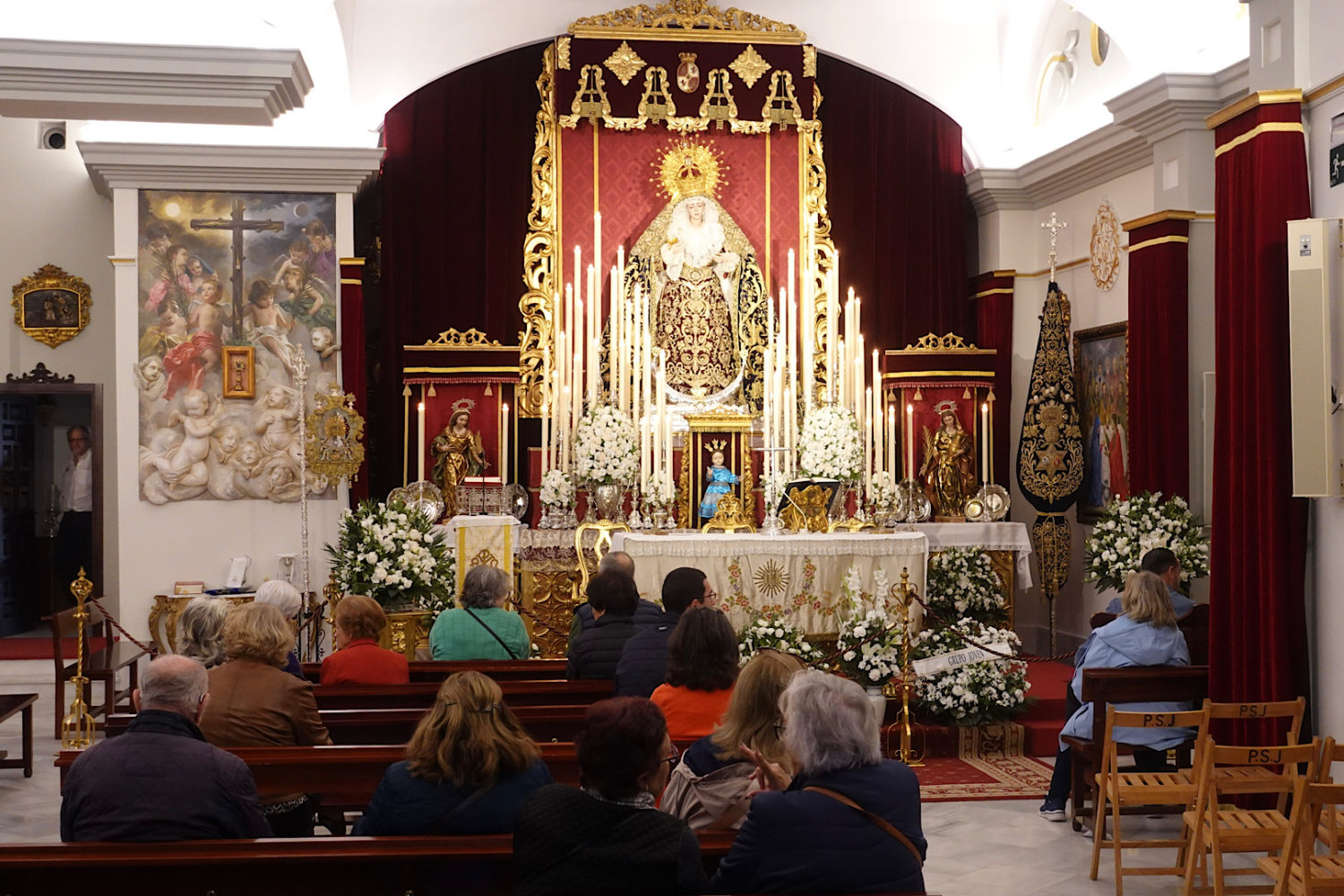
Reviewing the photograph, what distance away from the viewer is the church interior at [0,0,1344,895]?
25.0ft

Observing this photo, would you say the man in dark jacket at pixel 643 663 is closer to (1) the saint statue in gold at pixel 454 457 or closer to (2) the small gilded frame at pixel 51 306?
(1) the saint statue in gold at pixel 454 457

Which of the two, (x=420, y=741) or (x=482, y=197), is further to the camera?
(x=482, y=197)

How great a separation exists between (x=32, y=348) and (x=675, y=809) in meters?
11.4

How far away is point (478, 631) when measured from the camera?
24.4 ft

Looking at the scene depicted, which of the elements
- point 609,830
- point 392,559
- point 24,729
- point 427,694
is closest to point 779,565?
point 392,559

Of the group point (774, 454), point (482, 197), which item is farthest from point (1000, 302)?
point (482, 197)

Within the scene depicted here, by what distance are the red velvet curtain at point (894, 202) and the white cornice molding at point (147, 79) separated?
6.11 m

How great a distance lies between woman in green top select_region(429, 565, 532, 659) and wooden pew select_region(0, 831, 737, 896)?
133 inches

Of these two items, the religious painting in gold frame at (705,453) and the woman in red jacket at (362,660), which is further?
the religious painting in gold frame at (705,453)

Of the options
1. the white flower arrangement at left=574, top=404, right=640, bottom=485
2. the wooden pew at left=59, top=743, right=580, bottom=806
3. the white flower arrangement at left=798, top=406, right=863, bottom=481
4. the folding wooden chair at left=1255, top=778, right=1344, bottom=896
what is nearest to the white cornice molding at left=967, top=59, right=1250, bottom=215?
the white flower arrangement at left=798, top=406, right=863, bottom=481

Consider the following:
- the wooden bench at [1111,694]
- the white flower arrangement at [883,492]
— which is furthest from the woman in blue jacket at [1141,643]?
the white flower arrangement at [883,492]

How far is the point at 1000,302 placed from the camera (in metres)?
14.3

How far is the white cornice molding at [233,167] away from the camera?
1204 cm

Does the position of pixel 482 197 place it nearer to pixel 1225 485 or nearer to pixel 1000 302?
pixel 1000 302
